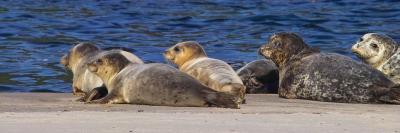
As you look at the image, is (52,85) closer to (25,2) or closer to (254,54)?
(254,54)

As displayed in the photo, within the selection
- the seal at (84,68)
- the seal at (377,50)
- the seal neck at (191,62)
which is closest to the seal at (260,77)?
the seal neck at (191,62)

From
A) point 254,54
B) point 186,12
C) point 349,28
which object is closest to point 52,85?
point 254,54

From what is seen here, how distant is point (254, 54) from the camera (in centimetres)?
1391

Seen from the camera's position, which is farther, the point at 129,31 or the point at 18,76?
the point at 129,31

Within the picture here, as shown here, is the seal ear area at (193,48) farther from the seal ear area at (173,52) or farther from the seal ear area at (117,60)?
the seal ear area at (117,60)

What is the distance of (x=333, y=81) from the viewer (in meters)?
8.69

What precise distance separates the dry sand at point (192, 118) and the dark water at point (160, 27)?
3274 mm

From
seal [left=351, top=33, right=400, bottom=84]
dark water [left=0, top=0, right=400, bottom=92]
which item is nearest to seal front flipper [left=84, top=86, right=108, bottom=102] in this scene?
dark water [left=0, top=0, right=400, bottom=92]

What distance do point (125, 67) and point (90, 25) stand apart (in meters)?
11.1

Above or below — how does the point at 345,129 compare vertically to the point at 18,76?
above

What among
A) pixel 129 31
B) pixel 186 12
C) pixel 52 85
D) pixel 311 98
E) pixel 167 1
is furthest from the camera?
pixel 167 1

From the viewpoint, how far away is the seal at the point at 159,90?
7.33 meters

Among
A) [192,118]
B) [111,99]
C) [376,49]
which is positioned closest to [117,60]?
[111,99]

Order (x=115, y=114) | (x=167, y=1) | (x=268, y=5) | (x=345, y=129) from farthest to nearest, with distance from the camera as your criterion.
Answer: (x=167, y=1)
(x=268, y=5)
(x=115, y=114)
(x=345, y=129)
